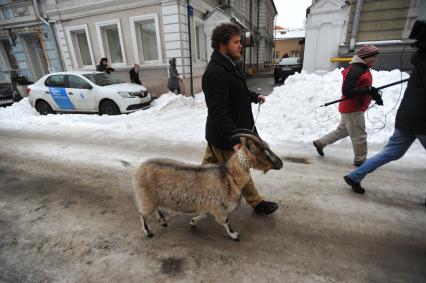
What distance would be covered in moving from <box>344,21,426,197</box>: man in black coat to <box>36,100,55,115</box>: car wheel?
11.4 meters

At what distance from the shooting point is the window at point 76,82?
29.5 ft

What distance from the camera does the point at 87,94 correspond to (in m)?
8.93

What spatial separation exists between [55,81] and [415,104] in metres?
11.1

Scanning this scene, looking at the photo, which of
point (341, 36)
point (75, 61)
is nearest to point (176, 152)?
point (341, 36)

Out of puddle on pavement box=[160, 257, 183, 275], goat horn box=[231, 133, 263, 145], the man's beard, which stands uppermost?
the man's beard

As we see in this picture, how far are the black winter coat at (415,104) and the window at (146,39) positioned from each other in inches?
433

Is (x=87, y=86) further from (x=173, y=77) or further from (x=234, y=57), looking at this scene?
(x=234, y=57)

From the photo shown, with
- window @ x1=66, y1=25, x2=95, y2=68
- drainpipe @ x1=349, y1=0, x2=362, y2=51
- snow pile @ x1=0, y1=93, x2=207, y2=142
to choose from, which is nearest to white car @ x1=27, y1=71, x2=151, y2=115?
snow pile @ x1=0, y1=93, x2=207, y2=142

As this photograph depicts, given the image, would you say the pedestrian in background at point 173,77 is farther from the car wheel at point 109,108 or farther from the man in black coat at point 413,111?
the man in black coat at point 413,111

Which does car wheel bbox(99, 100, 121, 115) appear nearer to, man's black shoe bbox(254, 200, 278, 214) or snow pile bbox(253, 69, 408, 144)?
snow pile bbox(253, 69, 408, 144)

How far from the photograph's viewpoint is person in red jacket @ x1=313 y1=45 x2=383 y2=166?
12.1ft

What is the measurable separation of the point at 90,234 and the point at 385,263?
3.37m

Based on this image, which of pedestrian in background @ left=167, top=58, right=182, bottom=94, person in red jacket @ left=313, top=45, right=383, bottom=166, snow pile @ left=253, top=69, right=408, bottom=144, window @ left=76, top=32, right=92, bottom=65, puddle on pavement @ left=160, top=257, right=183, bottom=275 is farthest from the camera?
window @ left=76, top=32, right=92, bottom=65

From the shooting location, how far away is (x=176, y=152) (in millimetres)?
5410
